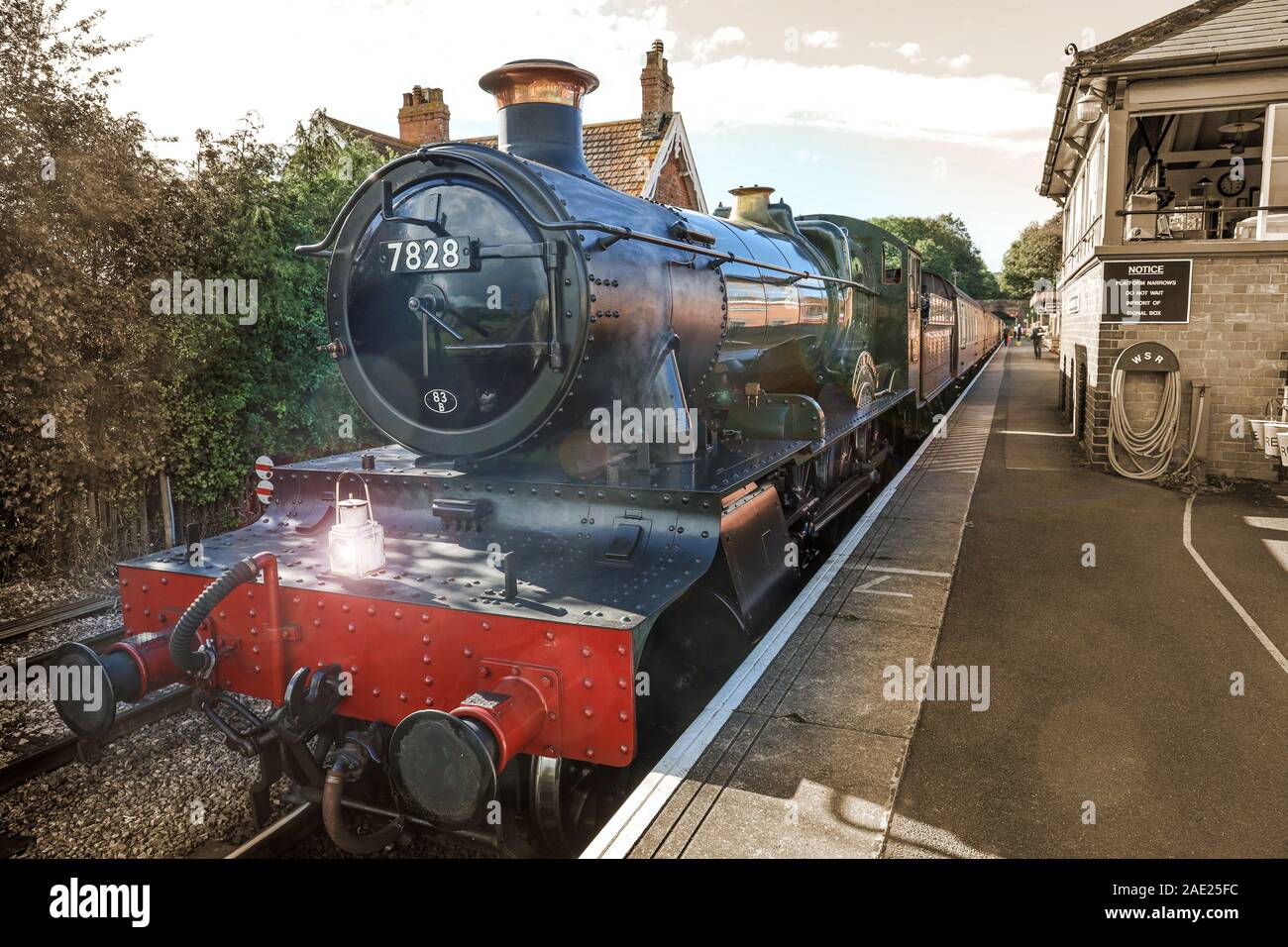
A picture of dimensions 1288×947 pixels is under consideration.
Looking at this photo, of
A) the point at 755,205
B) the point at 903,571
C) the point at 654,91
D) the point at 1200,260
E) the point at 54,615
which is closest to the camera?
the point at 903,571

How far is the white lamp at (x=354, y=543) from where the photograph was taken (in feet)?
11.7

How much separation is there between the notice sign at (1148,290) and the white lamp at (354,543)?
962 centimetres

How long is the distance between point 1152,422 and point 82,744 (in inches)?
429

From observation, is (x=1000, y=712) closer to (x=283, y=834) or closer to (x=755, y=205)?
(x=283, y=834)

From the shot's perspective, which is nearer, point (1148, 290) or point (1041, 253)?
point (1148, 290)

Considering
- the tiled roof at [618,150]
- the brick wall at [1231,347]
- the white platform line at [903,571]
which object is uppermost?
the tiled roof at [618,150]

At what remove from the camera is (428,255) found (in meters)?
3.86

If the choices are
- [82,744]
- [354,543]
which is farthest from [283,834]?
[354,543]

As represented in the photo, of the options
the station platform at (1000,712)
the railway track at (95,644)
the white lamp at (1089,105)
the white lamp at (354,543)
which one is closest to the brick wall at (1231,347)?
the white lamp at (1089,105)

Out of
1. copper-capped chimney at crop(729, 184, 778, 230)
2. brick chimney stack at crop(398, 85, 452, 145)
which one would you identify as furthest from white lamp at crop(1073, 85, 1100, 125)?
brick chimney stack at crop(398, 85, 452, 145)

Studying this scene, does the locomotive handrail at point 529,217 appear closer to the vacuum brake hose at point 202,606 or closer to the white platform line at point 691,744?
the vacuum brake hose at point 202,606

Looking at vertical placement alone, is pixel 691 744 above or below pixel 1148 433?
below

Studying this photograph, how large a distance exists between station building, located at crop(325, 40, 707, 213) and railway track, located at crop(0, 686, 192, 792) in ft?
49.1

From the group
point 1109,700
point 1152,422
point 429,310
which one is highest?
point 429,310
